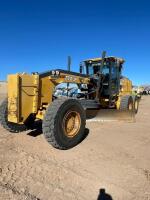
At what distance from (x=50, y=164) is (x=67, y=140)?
52.6 inches

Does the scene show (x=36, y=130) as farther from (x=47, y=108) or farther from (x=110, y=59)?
(x=110, y=59)

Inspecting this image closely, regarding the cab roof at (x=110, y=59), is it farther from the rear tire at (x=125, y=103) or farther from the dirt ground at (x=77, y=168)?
the dirt ground at (x=77, y=168)

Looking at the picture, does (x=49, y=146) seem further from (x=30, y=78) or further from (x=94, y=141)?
(x=30, y=78)

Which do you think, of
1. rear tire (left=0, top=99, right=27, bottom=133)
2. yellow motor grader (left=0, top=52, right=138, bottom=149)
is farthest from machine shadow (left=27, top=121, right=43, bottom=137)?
rear tire (left=0, top=99, right=27, bottom=133)

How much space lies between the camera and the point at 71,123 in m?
7.30

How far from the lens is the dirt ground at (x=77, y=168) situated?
4.27 meters

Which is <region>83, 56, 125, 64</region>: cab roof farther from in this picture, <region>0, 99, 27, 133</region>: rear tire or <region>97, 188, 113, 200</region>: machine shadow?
<region>97, 188, 113, 200</region>: machine shadow

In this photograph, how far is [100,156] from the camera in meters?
6.20

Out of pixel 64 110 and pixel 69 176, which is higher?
pixel 64 110

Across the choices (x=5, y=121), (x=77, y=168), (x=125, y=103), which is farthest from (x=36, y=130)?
(x=125, y=103)

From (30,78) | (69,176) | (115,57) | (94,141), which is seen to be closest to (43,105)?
(30,78)

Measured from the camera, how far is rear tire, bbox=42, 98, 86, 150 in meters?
6.46

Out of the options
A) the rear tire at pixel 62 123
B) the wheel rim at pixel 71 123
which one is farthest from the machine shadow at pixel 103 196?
the wheel rim at pixel 71 123

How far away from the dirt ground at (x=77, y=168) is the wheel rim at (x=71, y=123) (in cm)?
41
